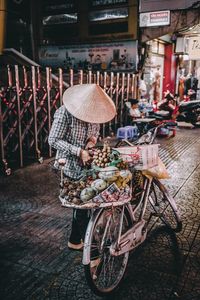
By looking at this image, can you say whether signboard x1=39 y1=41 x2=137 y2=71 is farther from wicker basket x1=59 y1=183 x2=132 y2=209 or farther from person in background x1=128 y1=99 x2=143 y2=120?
wicker basket x1=59 y1=183 x2=132 y2=209

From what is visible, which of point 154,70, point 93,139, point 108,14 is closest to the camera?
point 93,139

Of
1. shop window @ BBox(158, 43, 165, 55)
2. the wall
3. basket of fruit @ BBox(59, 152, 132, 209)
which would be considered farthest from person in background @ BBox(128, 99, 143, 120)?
shop window @ BBox(158, 43, 165, 55)

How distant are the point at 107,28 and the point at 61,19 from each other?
113 inches

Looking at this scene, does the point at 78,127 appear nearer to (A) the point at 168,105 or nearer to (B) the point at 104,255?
(B) the point at 104,255

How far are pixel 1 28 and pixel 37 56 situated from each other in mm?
3722

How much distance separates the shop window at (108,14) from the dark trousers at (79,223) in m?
13.6

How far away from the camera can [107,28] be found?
596 inches

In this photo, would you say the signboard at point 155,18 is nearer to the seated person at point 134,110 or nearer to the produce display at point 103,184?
the seated person at point 134,110

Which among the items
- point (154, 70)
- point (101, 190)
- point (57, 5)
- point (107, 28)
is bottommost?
point (101, 190)

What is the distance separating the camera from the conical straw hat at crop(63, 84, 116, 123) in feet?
9.89

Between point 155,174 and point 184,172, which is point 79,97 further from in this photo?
point 184,172

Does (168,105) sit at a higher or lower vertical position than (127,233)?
higher

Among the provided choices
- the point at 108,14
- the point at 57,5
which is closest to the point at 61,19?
the point at 57,5

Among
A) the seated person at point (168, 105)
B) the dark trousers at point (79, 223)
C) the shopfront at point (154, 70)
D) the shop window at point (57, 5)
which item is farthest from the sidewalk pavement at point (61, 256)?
the shop window at point (57, 5)
